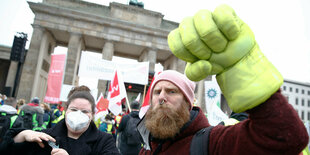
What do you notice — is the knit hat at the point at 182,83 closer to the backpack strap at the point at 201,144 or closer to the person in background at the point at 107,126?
the backpack strap at the point at 201,144

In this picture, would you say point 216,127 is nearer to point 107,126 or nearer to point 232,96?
point 232,96

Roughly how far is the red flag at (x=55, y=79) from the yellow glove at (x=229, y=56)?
10878 millimetres

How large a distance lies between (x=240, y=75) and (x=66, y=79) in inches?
992

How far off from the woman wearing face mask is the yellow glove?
149 centimetres

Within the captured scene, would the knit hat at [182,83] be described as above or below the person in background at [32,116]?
above

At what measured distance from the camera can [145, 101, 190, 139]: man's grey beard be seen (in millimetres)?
1457

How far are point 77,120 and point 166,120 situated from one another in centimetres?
112

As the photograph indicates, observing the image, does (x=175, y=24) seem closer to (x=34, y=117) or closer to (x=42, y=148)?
(x=34, y=117)

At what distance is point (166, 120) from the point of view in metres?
1.54

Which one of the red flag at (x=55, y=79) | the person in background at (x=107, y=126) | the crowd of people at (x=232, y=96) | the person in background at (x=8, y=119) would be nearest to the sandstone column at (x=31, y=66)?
the red flag at (x=55, y=79)

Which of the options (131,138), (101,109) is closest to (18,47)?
(101,109)

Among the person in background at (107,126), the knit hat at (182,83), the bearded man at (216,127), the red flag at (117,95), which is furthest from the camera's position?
the person in background at (107,126)

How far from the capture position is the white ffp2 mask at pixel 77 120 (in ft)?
7.16

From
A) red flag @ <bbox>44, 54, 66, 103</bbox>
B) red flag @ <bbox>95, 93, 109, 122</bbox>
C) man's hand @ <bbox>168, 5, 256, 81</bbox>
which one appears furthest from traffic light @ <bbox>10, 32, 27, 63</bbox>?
man's hand @ <bbox>168, 5, 256, 81</bbox>
